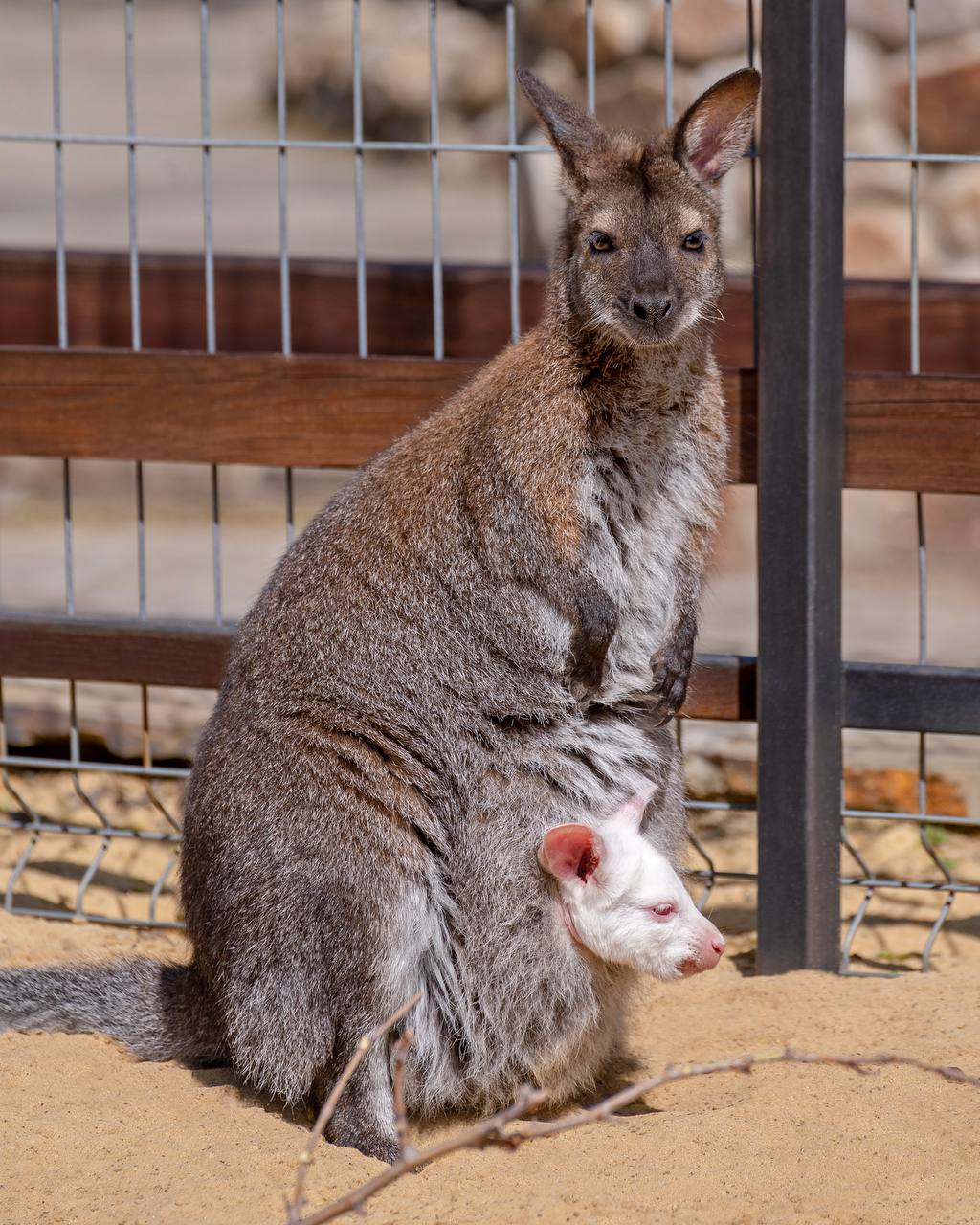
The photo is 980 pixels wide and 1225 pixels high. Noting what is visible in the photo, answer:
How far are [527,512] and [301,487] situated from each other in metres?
5.96

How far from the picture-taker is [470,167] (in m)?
14.5

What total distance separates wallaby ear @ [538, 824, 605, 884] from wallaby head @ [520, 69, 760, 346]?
1087mm

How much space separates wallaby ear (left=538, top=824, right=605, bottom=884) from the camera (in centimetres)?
340

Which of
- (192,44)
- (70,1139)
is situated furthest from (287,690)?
(192,44)

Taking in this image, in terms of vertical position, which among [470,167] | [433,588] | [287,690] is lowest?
[287,690]

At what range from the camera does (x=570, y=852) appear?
11.3 feet

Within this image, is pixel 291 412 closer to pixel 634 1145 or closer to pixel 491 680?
pixel 491 680

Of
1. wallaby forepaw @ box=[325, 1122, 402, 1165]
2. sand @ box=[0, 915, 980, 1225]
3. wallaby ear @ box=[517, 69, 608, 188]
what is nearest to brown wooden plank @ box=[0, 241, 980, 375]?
wallaby ear @ box=[517, 69, 608, 188]

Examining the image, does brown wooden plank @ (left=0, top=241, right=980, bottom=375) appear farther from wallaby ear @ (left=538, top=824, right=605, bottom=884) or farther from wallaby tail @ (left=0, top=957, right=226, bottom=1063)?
wallaby tail @ (left=0, top=957, right=226, bottom=1063)

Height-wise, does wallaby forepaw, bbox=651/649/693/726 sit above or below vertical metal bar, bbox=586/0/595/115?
below

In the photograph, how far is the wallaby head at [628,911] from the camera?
3.46 meters

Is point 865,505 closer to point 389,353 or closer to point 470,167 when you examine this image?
point 389,353

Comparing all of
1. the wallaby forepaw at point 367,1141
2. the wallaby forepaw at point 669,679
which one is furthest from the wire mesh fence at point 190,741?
the wallaby forepaw at point 367,1141

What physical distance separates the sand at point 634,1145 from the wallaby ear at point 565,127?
2.09 meters
